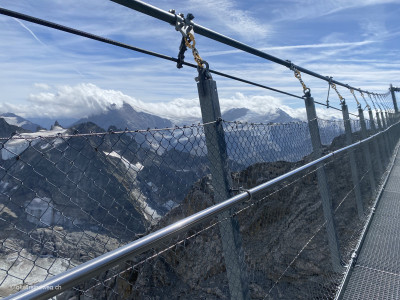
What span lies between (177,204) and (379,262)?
16.3ft

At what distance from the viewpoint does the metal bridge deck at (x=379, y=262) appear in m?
3.37

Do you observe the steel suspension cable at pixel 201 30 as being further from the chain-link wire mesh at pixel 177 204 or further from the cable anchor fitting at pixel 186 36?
the chain-link wire mesh at pixel 177 204

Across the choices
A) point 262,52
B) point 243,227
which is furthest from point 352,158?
point 243,227

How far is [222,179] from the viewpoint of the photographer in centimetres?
213

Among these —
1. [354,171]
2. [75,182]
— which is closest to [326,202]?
[354,171]

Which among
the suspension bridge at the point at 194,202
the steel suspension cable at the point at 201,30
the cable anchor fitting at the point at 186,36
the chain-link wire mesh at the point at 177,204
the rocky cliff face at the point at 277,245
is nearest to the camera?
the suspension bridge at the point at 194,202

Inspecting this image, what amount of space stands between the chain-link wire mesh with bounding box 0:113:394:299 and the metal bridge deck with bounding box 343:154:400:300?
0.68 ft

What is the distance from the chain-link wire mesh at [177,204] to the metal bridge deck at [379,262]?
0.68ft

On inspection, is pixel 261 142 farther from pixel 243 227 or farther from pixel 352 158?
pixel 243 227

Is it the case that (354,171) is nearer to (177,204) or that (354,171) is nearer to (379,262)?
(379,262)

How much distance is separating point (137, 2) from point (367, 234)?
4.42 m

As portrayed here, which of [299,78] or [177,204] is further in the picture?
[177,204]

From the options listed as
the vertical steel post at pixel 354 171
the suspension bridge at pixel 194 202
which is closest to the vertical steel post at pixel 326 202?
the suspension bridge at pixel 194 202

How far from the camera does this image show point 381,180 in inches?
314
